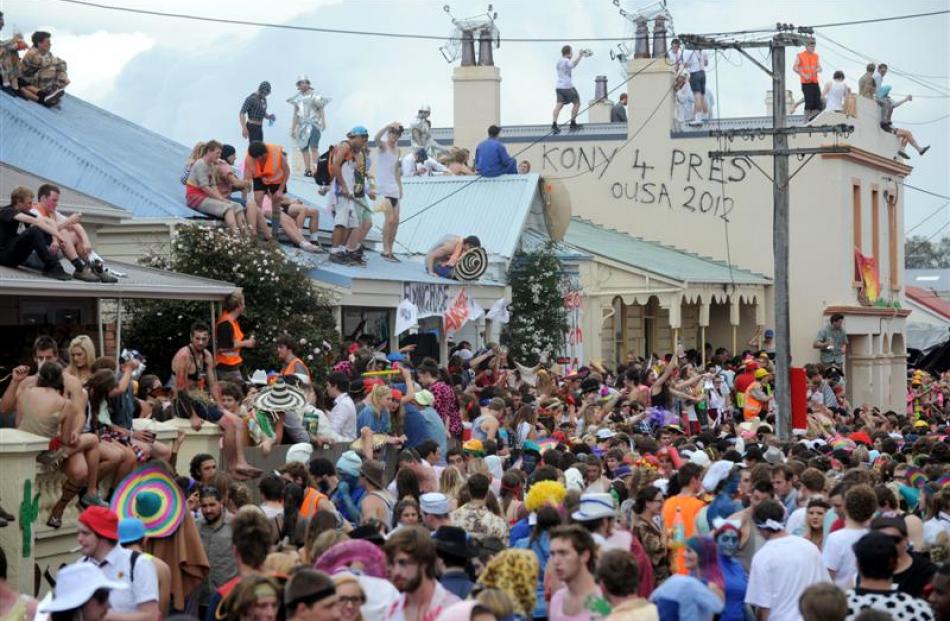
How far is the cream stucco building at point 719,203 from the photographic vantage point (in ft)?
135

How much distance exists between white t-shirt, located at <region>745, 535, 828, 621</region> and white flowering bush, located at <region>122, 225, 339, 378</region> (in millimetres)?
11154

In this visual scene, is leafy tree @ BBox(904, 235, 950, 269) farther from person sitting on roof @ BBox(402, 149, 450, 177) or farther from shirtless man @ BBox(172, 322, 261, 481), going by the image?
shirtless man @ BBox(172, 322, 261, 481)

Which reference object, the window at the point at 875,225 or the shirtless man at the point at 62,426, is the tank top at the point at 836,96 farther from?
the shirtless man at the point at 62,426

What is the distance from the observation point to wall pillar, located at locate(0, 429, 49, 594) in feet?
37.9

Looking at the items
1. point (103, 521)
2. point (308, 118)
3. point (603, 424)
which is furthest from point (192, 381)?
point (308, 118)

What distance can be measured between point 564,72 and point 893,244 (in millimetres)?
11178

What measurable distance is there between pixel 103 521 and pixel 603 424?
11.2 m

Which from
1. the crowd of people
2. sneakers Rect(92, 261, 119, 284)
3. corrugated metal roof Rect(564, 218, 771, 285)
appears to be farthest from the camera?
corrugated metal roof Rect(564, 218, 771, 285)

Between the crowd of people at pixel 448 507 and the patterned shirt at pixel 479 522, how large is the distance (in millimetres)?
18

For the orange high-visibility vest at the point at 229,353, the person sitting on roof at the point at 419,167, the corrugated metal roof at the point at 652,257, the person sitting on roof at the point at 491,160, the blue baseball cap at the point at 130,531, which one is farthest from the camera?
the corrugated metal roof at the point at 652,257

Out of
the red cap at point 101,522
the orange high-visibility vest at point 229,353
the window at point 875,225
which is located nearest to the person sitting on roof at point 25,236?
the orange high-visibility vest at point 229,353

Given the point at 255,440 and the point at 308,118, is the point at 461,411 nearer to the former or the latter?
the point at 255,440

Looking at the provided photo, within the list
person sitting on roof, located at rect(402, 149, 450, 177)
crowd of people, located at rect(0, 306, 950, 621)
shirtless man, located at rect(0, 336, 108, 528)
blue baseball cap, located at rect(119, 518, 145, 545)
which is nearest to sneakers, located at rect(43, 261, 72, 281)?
crowd of people, located at rect(0, 306, 950, 621)

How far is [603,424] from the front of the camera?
19469mm
